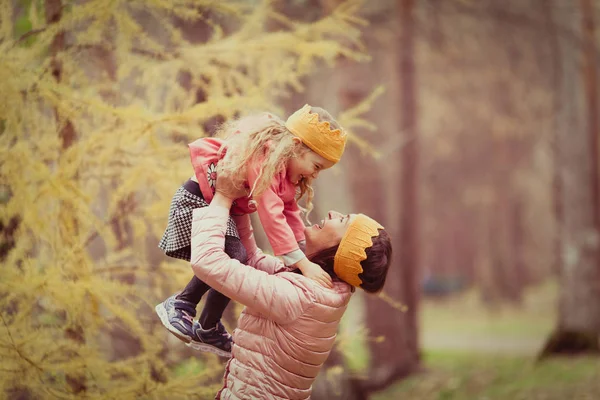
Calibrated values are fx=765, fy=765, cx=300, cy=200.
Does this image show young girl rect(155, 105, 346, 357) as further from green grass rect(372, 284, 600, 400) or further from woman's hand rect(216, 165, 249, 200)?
green grass rect(372, 284, 600, 400)

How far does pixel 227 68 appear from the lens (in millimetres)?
5562

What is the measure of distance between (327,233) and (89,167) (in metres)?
2.41

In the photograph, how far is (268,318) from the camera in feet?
10.7

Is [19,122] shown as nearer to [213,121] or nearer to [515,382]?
[213,121]

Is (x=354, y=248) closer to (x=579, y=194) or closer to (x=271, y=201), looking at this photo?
(x=271, y=201)

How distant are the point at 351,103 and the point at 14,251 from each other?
24.3ft

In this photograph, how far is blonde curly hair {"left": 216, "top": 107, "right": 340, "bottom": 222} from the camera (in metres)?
3.12

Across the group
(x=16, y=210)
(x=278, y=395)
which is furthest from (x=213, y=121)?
(x=278, y=395)

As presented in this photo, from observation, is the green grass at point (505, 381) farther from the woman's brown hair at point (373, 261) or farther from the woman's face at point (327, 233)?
the woman's face at point (327, 233)

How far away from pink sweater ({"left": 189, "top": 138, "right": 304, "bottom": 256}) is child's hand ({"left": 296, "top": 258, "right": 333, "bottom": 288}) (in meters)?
0.09

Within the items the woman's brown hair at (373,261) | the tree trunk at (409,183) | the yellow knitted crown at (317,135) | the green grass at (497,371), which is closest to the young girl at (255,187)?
the yellow knitted crown at (317,135)

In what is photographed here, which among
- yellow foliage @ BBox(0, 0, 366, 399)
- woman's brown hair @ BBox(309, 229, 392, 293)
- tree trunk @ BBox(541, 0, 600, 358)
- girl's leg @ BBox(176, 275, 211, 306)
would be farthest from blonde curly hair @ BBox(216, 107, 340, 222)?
tree trunk @ BBox(541, 0, 600, 358)

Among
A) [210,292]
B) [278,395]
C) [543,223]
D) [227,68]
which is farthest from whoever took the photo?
[543,223]

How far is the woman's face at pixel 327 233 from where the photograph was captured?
335 cm
